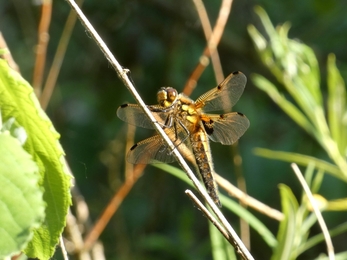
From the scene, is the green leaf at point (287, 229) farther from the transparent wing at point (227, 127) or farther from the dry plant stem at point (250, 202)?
the transparent wing at point (227, 127)

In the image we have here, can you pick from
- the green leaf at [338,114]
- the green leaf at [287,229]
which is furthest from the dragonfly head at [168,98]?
the green leaf at [287,229]

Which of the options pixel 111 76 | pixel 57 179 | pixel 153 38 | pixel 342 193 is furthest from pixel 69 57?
pixel 57 179

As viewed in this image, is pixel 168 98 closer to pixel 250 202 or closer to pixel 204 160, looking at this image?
pixel 204 160

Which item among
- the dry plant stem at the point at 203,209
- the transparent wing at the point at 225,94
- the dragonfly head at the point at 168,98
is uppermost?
the transparent wing at the point at 225,94

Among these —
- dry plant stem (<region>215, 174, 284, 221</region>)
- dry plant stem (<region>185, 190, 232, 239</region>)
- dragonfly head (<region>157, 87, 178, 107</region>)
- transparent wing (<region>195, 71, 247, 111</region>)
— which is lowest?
dry plant stem (<region>215, 174, 284, 221</region>)

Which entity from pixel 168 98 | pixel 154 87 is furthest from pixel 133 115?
pixel 154 87

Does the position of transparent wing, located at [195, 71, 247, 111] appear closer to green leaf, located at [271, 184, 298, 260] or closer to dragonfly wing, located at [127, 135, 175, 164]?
dragonfly wing, located at [127, 135, 175, 164]

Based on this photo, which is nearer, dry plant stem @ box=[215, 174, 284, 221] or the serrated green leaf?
the serrated green leaf

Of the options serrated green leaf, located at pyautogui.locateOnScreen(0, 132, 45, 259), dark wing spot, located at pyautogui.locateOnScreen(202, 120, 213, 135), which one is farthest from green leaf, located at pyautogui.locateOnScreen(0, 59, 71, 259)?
dark wing spot, located at pyautogui.locateOnScreen(202, 120, 213, 135)

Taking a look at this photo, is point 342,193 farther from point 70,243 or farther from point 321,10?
point 70,243
